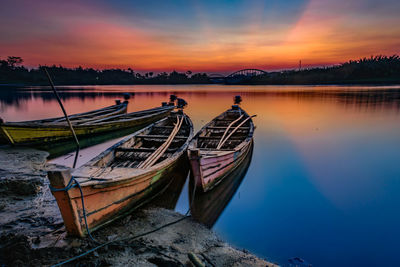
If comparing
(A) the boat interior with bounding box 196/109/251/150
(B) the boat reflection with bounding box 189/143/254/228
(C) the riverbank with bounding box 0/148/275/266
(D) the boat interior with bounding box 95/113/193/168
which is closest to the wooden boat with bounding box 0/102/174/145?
→ (D) the boat interior with bounding box 95/113/193/168

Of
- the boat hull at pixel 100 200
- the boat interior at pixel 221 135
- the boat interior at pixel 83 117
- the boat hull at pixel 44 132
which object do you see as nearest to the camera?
the boat hull at pixel 100 200

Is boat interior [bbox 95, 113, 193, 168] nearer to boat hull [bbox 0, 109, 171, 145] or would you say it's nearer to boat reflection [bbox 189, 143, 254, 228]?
boat reflection [bbox 189, 143, 254, 228]

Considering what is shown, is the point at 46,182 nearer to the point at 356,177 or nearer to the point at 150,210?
the point at 150,210

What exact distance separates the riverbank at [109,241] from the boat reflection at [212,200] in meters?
0.69

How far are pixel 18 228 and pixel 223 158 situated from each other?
5.05 metres

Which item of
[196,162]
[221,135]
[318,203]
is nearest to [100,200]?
[196,162]

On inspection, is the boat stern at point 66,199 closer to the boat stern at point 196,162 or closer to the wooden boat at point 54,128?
the boat stern at point 196,162

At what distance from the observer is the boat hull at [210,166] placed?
593 centimetres

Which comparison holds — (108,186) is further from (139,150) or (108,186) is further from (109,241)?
(139,150)

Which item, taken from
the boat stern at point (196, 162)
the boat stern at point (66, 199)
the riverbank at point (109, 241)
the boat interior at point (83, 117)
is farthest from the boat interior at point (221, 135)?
the boat interior at point (83, 117)

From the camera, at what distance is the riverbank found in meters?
3.78

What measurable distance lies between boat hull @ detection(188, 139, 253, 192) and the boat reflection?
233 mm

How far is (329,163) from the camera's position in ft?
33.3

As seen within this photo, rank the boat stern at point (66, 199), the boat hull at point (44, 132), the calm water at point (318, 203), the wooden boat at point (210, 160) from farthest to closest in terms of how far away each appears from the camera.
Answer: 1. the boat hull at point (44, 132)
2. the wooden boat at point (210, 160)
3. the calm water at point (318, 203)
4. the boat stern at point (66, 199)
